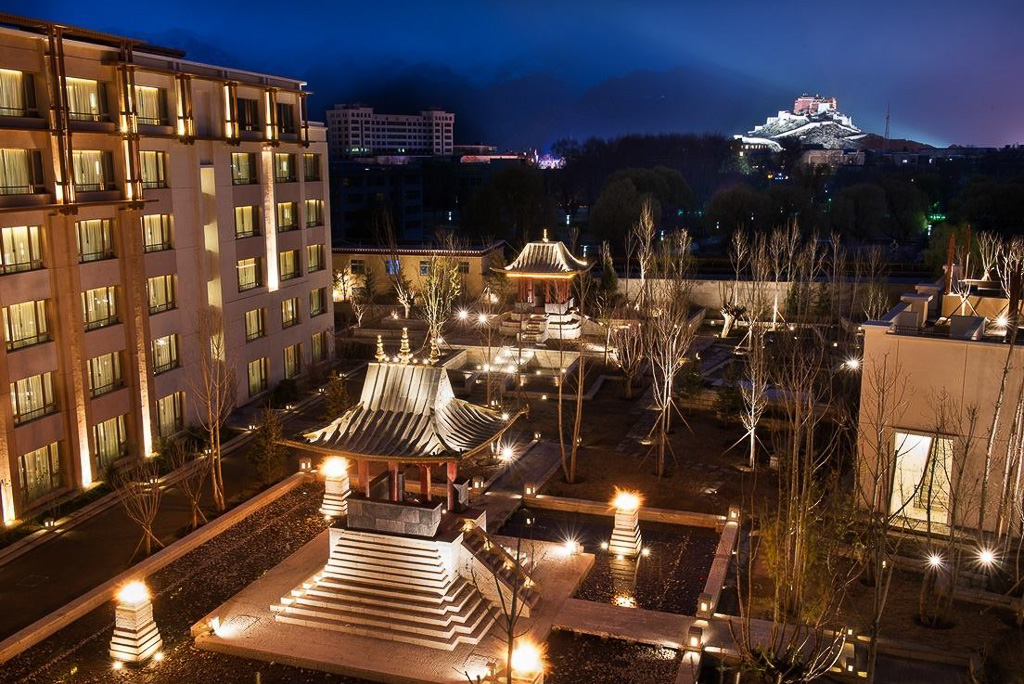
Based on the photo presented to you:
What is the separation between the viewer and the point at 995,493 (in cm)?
1919

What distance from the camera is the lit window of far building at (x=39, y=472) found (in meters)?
21.7

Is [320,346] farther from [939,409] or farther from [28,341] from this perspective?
[939,409]

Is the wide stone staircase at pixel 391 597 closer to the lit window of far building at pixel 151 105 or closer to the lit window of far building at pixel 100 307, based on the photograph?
the lit window of far building at pixel 100 307

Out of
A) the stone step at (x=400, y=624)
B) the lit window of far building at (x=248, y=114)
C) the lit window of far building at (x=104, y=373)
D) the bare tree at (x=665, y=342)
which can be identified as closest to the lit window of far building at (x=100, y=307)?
the lit window of far building at (x=104, y=373)

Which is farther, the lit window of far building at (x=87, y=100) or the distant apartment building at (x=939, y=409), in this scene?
the lit window of far building at (x=87, y=100)

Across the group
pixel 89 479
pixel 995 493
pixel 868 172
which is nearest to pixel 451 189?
pixel 868 172

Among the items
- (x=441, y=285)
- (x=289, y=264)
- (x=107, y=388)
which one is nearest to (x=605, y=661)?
(x=107, y=388)

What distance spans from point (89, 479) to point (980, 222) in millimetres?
56049

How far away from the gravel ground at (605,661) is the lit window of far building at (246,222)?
21.0 metres

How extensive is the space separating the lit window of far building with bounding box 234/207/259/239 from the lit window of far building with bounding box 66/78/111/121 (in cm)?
728

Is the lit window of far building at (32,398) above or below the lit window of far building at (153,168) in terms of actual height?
below

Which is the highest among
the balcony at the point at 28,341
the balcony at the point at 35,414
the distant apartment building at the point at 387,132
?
the distant apartment building at the point at 387,132

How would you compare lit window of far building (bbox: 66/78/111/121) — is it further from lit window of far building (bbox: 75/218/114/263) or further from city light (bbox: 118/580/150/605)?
city light (bbox: 118/580/150/605)

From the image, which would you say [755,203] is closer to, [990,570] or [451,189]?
[451,189]
